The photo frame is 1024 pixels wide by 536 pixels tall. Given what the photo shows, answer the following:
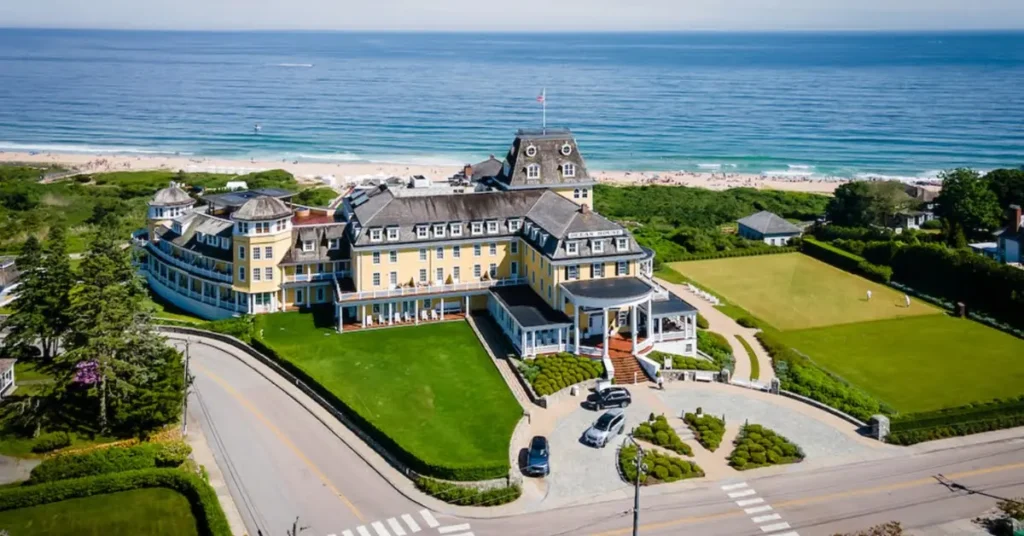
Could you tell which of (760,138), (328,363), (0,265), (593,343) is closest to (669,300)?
(593,343)

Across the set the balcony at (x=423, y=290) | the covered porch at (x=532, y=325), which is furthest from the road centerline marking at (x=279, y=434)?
the covered porch at (x=532, y=325)

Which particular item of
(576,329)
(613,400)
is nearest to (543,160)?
(576,329)

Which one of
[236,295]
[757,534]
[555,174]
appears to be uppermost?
[555,174]

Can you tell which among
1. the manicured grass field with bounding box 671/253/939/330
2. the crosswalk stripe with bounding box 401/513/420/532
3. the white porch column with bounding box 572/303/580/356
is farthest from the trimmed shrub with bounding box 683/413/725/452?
the manicured grass field with bounding box 671/253/939/330

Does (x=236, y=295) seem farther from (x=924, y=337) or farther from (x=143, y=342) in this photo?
(x=924, y=337)

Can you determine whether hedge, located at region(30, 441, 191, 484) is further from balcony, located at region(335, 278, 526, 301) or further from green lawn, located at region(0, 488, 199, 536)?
balcony, located at region(335, 278, 526, 301)

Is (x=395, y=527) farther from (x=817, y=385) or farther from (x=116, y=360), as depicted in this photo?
(x=817, y=385)
